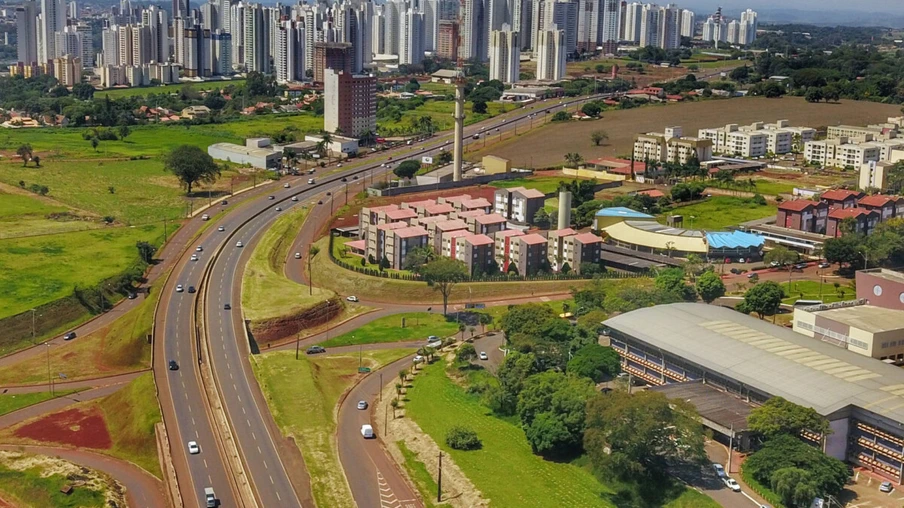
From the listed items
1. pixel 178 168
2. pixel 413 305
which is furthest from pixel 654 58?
pixel 413 305

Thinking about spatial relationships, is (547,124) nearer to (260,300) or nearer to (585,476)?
(260,300)

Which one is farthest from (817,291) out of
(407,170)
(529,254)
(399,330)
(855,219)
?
(407,170)

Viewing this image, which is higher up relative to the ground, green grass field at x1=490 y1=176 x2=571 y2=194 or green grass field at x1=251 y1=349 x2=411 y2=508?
green grass field at x1=490 y1=176 x2=571 y2=194

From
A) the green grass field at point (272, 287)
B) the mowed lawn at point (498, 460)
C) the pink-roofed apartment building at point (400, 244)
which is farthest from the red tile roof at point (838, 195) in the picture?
the mowed lawn at point (498, 460)

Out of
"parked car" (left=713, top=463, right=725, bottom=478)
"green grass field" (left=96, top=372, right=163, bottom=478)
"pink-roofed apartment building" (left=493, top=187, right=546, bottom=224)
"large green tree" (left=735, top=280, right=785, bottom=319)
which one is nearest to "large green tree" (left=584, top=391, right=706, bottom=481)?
"parked car" (left=713, top=463, right=725, bottom=478)

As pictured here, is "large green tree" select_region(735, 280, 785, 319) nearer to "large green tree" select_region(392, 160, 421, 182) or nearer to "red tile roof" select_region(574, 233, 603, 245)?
"red tile roof" select_region(574, 233, 603, 245)

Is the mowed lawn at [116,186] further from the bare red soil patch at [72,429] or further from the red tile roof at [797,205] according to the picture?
the red tile roof at [797,205]
